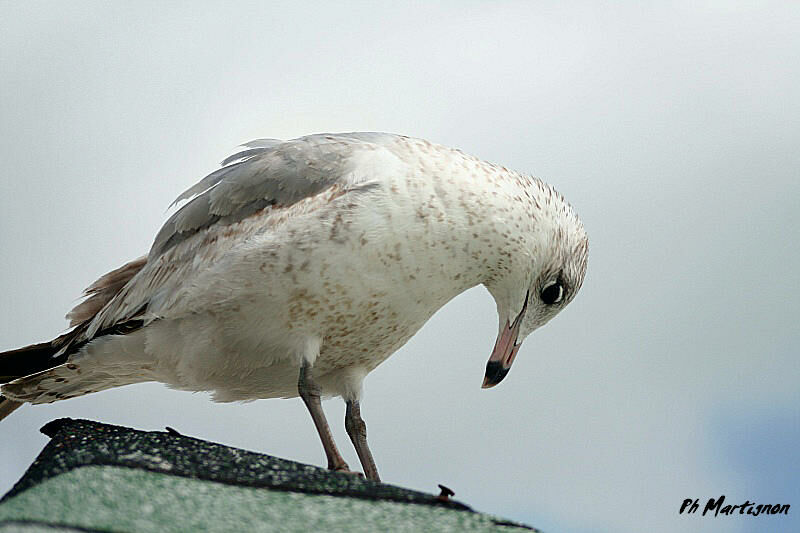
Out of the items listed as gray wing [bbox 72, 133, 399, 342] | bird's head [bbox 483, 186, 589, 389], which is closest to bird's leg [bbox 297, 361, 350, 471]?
gray wing [bbox 72, 133, 399, 342]

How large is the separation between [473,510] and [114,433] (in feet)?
3.69

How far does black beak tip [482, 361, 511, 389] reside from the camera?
375cm

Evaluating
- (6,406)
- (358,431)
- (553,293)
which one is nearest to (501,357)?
(553,293)

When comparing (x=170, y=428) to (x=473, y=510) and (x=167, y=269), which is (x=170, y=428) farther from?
(x=473, y=510)

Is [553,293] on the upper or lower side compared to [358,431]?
upper

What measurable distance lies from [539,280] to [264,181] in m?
1.06

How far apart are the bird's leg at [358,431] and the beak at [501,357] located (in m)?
0.52

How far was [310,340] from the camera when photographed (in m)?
3.24

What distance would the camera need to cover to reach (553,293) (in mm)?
3611

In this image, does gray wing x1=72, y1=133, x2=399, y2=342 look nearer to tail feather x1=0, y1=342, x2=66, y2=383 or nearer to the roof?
tail feather x1=0, y1=342, x2=66, y2=383

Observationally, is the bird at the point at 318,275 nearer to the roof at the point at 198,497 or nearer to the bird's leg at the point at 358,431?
the bird's leg at the point at 358,431

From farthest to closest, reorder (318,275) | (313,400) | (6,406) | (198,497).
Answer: (6,406), (313,400), (318,275), (198,497)

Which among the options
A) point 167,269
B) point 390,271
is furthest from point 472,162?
point 167,269

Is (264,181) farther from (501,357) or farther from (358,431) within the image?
(501,357)
